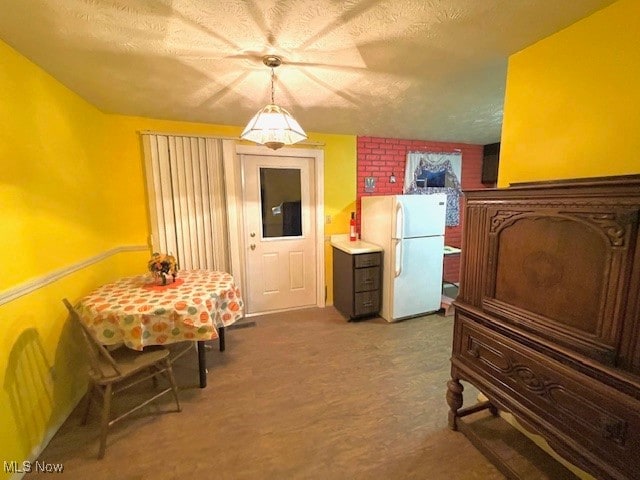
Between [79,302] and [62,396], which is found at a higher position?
[79,302]

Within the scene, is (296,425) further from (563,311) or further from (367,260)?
(367,260)

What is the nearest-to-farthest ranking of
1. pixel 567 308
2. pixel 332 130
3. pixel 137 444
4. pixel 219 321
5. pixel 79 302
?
pixel 567 308
pixel 137 444
pixel 79 302
pixel 219 321
pixel 332 130

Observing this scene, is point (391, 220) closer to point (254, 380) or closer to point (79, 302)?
point (254, 380)

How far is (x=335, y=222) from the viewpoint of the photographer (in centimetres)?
363

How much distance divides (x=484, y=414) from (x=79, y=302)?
9.61 ft

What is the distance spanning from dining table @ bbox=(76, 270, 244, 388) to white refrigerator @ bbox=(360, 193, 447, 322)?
177 centimetres

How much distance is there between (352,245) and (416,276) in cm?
82

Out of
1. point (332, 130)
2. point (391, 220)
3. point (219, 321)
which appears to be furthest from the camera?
point (332, 130)

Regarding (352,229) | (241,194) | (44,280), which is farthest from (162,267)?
(352,229)

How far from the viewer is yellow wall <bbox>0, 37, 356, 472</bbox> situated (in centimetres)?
143

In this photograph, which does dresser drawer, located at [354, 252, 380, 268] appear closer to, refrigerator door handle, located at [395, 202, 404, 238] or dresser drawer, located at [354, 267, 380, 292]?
dresser drawer, located at [354, 267, 380, 292]

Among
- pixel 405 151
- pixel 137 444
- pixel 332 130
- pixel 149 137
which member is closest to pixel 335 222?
pixel 332 130

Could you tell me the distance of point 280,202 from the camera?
3.39m

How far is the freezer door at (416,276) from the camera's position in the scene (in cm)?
307
